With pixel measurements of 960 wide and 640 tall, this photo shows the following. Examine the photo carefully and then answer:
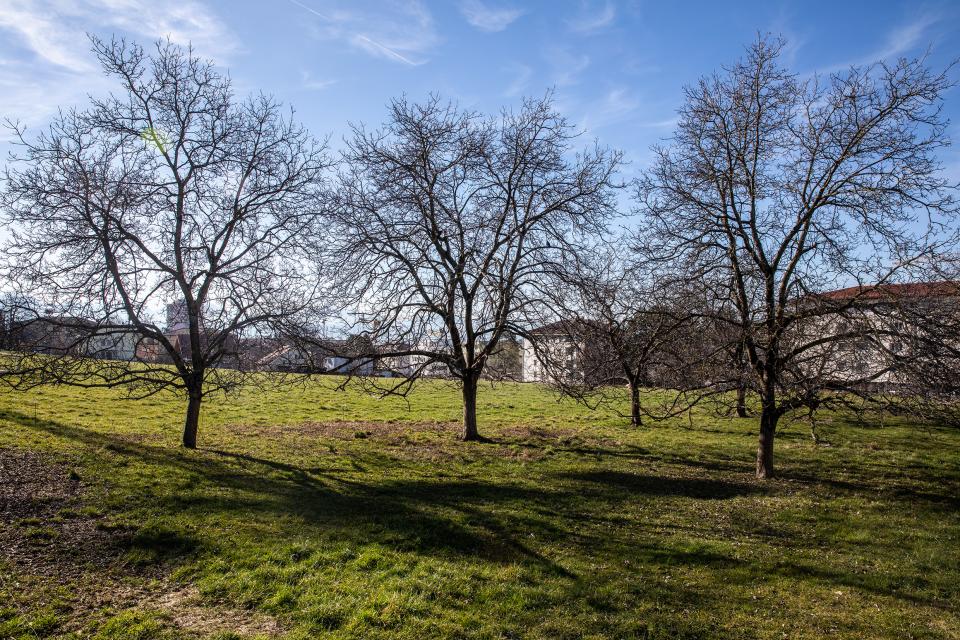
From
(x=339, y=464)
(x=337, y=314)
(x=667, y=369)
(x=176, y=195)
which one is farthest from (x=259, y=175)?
(x=667, y=369)

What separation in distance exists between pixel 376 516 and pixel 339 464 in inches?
172

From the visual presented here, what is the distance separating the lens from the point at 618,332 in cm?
1481

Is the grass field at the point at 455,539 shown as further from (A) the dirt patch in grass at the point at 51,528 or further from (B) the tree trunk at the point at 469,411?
(B) the tree trunk at the point at 469,411

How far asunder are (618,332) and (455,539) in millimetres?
7747

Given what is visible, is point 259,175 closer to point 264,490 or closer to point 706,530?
point 264,490

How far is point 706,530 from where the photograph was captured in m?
9.86

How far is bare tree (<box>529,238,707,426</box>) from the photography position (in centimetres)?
1294

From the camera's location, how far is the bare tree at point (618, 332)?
509 inches

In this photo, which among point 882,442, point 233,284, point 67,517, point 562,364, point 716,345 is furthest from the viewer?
point 882,442

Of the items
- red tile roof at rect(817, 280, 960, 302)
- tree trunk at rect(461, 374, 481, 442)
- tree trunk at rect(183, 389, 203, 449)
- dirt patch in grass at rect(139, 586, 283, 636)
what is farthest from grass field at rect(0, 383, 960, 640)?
red tile roof at rect(817, 280, 960, 302)

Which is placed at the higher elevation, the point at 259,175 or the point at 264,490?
the point at 259,175

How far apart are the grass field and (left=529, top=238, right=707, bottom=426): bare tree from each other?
2.48m

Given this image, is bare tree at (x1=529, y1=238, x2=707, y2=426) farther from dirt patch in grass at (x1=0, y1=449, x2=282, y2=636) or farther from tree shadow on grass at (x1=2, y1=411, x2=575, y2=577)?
dirt patch in grass at (x1=0, y1=449, x2=282, y2=636)

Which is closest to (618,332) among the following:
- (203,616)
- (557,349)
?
(557,349)
